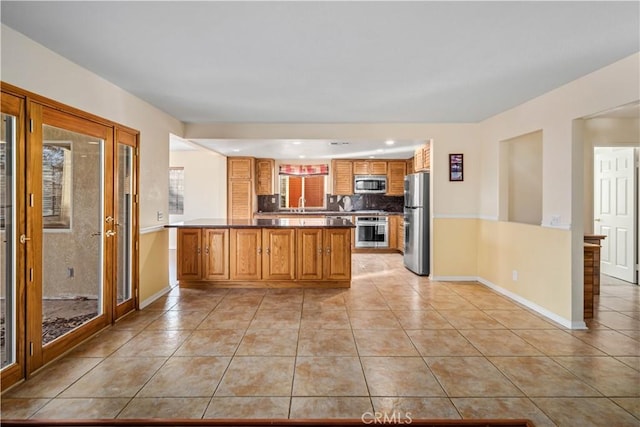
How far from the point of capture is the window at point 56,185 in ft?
8.52

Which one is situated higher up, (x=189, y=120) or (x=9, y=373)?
(x=189, y=120)

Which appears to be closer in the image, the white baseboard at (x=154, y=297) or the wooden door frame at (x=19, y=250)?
the wooden door frame at (x=19, y=250)

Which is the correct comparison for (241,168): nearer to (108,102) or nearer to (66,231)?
(108,102)

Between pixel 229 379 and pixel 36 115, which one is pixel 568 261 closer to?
pixel 229 379

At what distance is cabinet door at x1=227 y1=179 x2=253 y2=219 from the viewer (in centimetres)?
777

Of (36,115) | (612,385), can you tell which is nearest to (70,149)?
(36,115)

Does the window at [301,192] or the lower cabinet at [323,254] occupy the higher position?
the window at [301,192]

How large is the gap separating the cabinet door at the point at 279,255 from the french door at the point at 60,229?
1.59 meters

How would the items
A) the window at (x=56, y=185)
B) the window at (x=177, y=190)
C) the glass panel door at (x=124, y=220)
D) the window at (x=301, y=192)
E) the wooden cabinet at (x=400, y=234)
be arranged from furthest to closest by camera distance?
1. the window at (x=301, y=192)
2. the window at (x=177, y=190)
3. the wooden cabinet at (x=400, y=234)
4. the glass panel door at (x=124, y=220)
5. the window at (x=56, y=185)

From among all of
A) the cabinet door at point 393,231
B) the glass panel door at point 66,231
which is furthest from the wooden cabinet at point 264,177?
the glass panel door at point 66,231

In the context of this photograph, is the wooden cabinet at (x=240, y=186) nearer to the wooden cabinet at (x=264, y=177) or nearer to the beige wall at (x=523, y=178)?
the wooden cabinet at (x=264, y=177)

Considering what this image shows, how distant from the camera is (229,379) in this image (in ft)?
7.73

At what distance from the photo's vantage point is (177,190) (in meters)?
7.99

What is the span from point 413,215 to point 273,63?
3.72m
